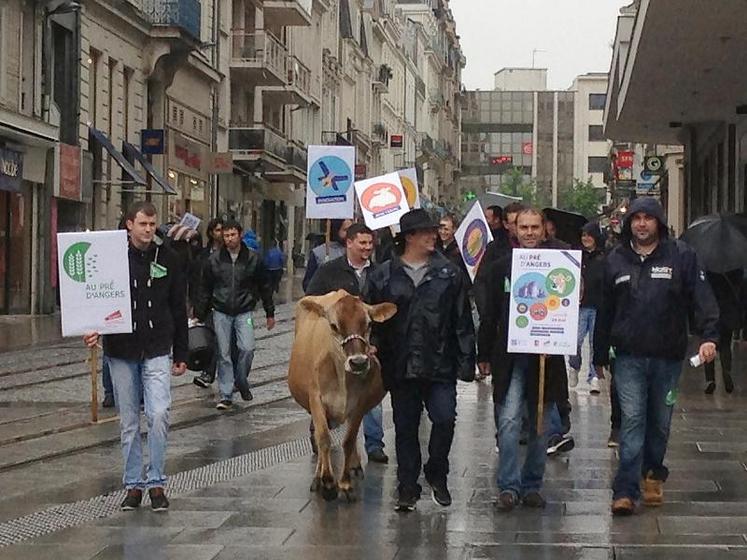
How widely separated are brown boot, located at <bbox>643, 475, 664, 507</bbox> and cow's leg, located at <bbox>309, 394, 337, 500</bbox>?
1.92 m

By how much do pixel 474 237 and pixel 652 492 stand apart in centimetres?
605

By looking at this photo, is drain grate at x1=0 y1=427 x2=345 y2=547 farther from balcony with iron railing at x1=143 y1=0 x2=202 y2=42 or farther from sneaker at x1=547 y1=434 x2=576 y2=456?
balcony with iron railing at x1=143 y1=0 x2=202 y2=42

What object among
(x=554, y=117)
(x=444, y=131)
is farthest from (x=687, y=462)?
(x=554, y=117)

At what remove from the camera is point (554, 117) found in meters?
179

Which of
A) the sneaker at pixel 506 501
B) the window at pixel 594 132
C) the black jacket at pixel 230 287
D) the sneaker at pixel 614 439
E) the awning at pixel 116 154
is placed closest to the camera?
the sneaker at pixel 506 501

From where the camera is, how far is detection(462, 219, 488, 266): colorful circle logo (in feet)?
50.3

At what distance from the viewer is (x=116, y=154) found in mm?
36062

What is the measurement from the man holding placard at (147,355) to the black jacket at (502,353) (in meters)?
1.89

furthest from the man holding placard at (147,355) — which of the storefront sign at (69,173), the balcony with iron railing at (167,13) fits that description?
the balcony with iron railing at (167,13)

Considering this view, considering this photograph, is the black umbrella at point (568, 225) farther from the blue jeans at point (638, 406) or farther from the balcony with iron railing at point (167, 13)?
the balcony with iron railing at point (167, 13)

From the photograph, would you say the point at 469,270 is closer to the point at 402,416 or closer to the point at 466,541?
the point at 402,416

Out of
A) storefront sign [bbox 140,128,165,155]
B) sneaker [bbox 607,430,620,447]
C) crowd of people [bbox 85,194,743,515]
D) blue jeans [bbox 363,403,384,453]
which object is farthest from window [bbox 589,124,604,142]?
crowd of people [bbox 85,194,743,515]

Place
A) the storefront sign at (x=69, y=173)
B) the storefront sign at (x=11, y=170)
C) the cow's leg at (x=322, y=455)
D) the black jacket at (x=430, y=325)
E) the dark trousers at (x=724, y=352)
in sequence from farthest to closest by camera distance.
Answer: the storefront sign at (x=69, y=173)
the storefront sign at (x=11, y=170)
the dark trousers at (x=724, y=352)
the cow's leg at (x=322, y=455)
the black jacket at (x=430, y=325)

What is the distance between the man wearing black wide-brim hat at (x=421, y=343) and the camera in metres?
9.38
